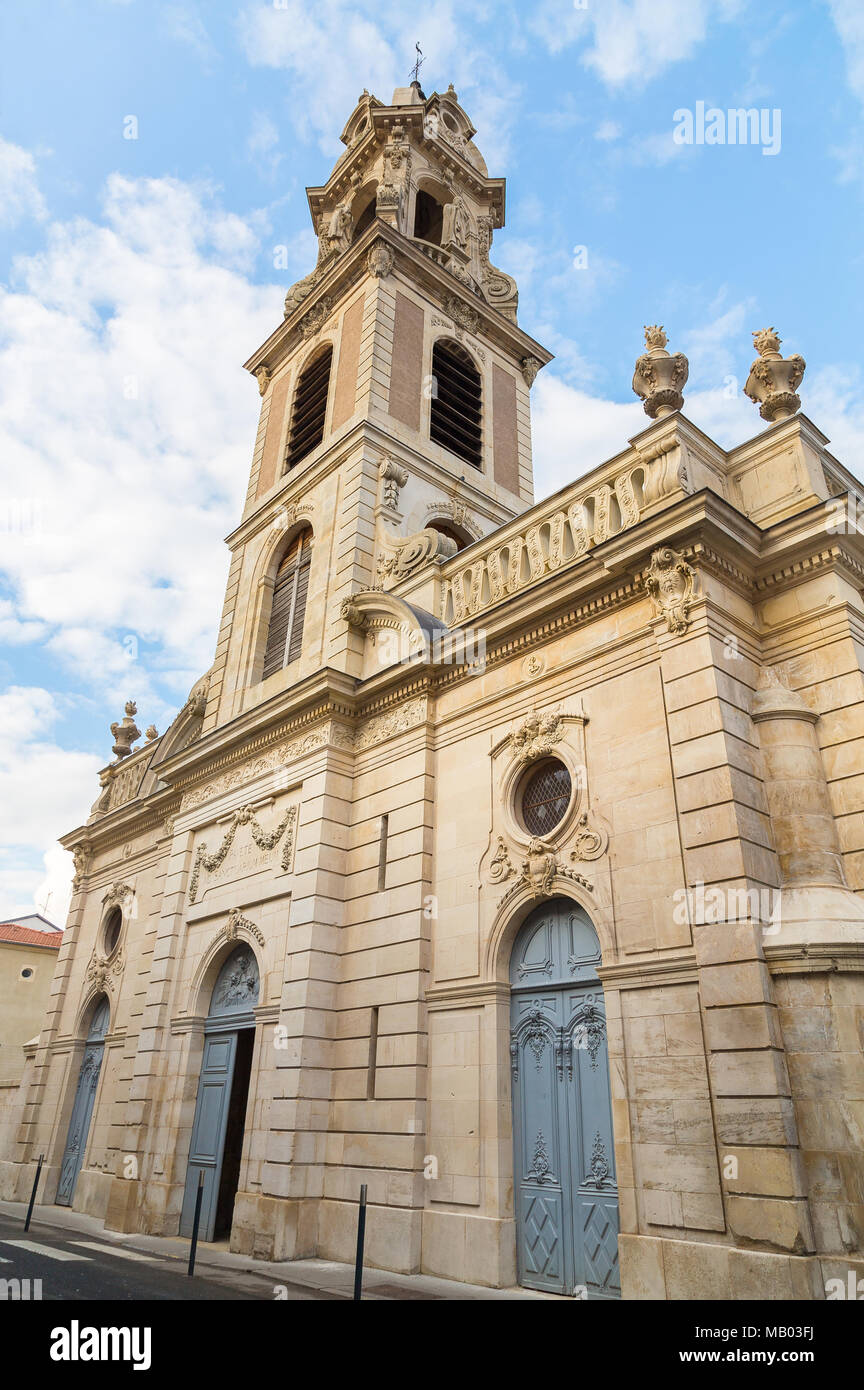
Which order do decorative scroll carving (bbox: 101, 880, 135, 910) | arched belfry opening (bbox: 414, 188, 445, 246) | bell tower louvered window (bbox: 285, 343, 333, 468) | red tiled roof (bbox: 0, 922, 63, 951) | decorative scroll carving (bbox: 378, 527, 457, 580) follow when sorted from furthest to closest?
red tiled roof (bbox: 0, 922, 63, 951) < arched belfry opening (bbox: 414, 188, 445, 246) < decorative scroll carving (bbox: 101, 880, 135, 910) < bell tower louvered window (bbox: 285, 343, 333, 468) < decorative scroll carving (bbox: 378, 527, 457, 580)

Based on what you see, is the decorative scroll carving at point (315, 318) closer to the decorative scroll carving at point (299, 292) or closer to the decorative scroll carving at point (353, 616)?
the decorative scroll carving at point (299, 292)

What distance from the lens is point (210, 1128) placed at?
14.2 metres

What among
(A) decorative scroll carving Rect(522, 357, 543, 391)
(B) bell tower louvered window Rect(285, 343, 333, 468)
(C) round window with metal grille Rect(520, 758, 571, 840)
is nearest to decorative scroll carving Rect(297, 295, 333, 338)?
(B) bell tower louvered window Rect(285, 343, 333, 468)

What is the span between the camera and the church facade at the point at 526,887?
816 centimetres

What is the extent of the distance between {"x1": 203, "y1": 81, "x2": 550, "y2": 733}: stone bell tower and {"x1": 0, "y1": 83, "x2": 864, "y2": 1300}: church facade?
0.52ft

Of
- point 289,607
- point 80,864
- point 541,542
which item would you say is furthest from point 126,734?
point 541,542

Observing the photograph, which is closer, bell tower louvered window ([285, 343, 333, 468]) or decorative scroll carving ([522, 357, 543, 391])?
bell tower louvered window ([285, 343, 333, 468])

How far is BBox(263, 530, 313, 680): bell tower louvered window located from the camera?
17.8 m

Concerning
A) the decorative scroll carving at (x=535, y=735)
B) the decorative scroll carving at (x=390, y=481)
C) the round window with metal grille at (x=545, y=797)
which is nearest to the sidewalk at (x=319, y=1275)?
the round window with metal grille at (x=545, y=797)

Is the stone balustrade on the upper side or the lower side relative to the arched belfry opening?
lower

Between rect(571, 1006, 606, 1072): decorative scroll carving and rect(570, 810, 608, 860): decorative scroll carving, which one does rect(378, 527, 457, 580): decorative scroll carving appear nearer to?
rect(570, 810, 608, 860): decorative scroll carving

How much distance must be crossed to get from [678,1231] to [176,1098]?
9792 millimetres
